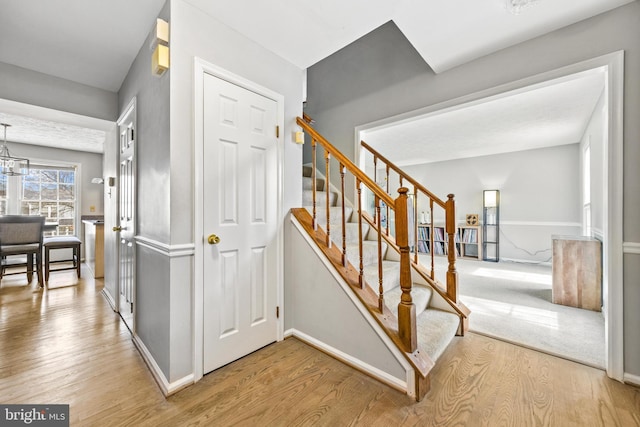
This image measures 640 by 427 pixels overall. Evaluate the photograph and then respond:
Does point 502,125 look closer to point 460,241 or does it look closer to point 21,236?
point 460,241

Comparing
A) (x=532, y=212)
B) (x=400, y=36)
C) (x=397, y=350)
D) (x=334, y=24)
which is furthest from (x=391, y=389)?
(x=532, y=212)

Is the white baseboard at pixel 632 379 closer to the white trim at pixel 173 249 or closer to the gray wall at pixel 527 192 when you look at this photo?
the white trim at pixel 173 249

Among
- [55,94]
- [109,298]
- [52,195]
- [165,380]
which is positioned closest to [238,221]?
[165,380]

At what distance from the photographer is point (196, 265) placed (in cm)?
160

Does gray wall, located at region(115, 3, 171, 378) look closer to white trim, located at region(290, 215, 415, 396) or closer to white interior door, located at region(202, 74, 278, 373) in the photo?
white interior door, located at region(202, 74, 278, 373)

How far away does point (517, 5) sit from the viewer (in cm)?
165

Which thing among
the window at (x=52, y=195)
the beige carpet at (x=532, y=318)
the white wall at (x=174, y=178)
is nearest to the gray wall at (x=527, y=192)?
the beige carpet at (x=532, y=318)

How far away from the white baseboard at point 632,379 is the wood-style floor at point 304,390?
2.5 inches

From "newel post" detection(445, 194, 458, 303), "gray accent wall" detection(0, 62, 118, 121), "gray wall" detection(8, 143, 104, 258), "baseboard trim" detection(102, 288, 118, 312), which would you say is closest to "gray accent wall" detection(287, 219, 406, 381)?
"newel post" detection(445, 194, 458, 303)

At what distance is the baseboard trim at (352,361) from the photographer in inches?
61.0

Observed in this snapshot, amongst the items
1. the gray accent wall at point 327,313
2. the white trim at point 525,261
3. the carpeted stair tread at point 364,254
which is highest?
the carpeted stair tread at point 364,254

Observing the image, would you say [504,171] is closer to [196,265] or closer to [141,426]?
[196,265]

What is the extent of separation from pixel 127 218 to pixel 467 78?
3366 millimetres

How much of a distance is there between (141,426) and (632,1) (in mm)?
3781
